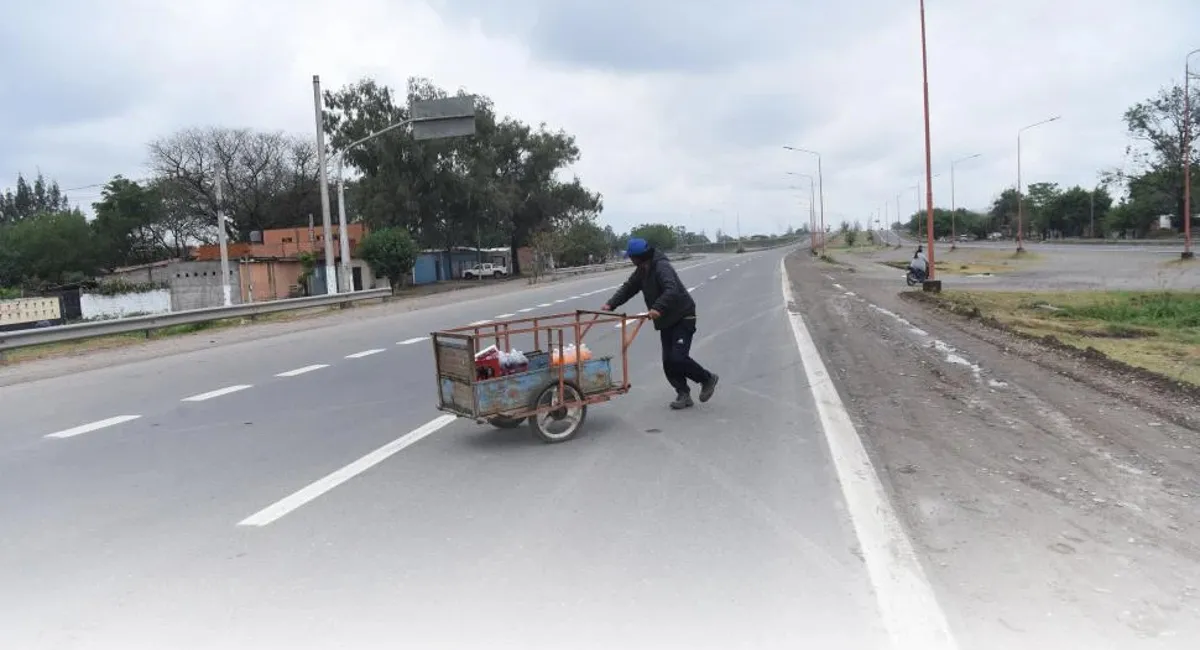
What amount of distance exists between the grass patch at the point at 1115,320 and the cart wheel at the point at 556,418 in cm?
685

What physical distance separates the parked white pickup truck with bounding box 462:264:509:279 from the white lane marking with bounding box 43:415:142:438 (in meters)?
57.7

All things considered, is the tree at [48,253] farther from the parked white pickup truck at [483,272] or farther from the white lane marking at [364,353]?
the white lane marking at [364,353]

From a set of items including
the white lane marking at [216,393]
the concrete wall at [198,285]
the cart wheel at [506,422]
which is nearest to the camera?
the cart wheel at [506,422]

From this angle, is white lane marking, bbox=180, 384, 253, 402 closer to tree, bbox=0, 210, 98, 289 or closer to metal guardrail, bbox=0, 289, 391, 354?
metal guardrail, bbox=0, 289, 391, 354

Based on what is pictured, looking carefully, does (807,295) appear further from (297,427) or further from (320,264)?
(320,264)

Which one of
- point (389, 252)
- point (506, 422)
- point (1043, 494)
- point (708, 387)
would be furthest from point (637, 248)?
point (389, 252)

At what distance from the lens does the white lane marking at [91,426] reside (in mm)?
7863

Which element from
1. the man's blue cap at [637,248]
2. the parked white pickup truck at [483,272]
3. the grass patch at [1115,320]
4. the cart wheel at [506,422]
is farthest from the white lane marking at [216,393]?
the parked white pickup truck at [483,272]

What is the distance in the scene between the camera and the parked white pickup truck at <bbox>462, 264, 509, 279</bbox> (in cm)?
6781

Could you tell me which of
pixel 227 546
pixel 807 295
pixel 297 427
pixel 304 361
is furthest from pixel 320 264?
pixel 227 546

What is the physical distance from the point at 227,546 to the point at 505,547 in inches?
61.1

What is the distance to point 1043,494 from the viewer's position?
517 cm

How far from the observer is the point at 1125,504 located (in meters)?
4.94

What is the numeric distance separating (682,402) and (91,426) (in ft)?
19.2
